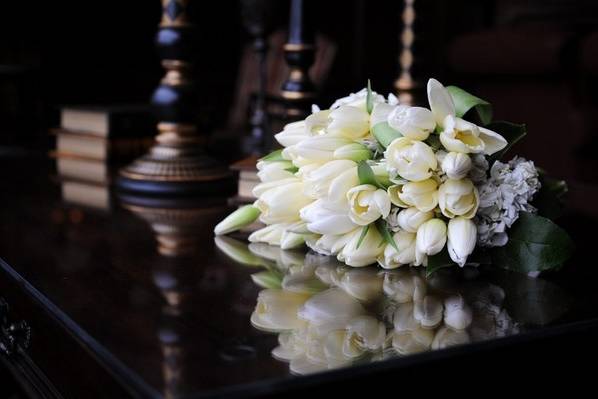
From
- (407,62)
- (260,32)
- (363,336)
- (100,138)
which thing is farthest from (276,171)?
(260,32)

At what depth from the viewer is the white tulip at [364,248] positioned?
0.60m

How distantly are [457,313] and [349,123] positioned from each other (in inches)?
7.1

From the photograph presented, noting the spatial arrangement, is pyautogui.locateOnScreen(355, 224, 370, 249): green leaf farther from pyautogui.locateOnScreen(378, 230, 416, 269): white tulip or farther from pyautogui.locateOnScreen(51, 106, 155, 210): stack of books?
pyautogui.locateOnScreen(51, 106, 155, 210): stack of books

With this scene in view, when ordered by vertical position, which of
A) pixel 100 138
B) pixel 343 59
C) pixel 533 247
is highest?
pixel 533 247

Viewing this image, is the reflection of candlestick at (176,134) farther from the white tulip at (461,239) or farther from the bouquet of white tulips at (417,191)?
the white tulip at (461,239)

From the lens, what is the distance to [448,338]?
0.45 m

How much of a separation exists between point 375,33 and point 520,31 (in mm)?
1292

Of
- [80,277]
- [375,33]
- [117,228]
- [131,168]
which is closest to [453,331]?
[80,277]

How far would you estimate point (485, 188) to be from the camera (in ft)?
1.95

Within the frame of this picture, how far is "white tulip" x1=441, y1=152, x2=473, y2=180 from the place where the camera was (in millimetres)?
556

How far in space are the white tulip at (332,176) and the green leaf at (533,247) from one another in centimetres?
12

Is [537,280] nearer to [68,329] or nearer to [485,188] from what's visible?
[485,188]

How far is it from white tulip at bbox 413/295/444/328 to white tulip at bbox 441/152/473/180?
0.28ft

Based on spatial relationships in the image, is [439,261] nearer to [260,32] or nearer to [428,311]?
[428,311]
